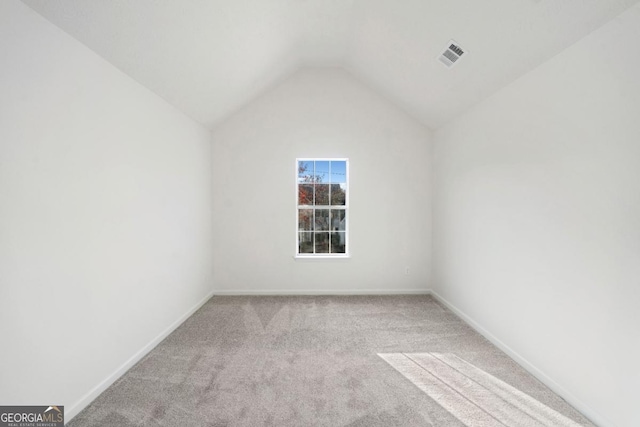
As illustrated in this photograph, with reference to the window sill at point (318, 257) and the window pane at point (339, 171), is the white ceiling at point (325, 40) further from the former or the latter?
the window sill at point (318, 257)

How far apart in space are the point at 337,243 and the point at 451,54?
9.42 ft

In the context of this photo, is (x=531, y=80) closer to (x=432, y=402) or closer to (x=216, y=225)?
(x=432, y=402)

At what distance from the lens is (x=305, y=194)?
183 inches

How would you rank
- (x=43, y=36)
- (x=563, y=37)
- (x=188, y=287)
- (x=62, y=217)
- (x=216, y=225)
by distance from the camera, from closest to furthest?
(x=43, y=36), (x=62, y=217), (x=563, y=37), (x=188, y=287), (x=216, y=225)

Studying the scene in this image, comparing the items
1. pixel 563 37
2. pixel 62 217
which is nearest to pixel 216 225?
pixel 62 217

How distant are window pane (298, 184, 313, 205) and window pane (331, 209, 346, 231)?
41cm

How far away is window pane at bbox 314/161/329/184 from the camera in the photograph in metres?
4.60

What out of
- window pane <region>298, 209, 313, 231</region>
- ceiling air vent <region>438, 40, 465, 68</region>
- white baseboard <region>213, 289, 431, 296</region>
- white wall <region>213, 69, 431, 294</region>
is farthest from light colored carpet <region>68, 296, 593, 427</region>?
ceiling air vent <region>438, 40, 465, 68</region>

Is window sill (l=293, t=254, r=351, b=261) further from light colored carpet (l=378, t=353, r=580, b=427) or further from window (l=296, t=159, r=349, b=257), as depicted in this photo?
light colored carpet (l=378, t=353, r=580, b=427)

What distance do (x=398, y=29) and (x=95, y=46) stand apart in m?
2.55

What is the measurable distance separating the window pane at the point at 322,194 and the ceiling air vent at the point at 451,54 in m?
2.32

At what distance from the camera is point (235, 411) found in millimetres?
1922

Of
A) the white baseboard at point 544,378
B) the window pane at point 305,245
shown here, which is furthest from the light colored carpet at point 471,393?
the window pane at point 305,245

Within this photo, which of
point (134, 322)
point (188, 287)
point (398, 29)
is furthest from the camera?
point (188, 287)
